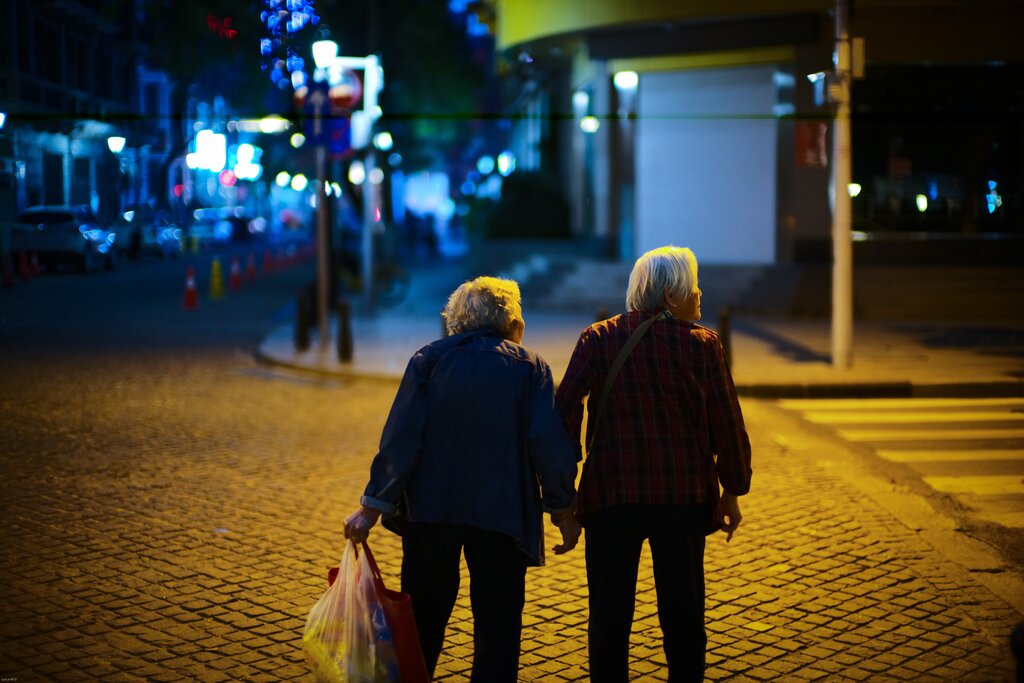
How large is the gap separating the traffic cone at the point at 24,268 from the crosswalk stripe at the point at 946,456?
12.7 metres

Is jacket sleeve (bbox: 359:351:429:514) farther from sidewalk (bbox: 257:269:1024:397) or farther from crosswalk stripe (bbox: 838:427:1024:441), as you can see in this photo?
sidewalk (bbox: 257:269:1024:397)

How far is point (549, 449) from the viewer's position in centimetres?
407

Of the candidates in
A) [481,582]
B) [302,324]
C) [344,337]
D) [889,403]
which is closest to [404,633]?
[481,582]

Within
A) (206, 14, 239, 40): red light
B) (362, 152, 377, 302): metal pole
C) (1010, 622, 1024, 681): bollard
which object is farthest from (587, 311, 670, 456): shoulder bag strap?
→ (362, 152, 377, 302): metal pole

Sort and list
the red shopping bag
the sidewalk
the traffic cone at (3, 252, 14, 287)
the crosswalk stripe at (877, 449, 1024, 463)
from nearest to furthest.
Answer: the red shopping bag < the crosswalk stripe at (877, 449, 1024, 463) < the sidewalk < the traffic cone at (3, 252, 14, 287)

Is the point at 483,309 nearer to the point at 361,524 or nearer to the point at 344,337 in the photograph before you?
the point at 361,524

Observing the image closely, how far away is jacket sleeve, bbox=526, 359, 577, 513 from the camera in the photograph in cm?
407

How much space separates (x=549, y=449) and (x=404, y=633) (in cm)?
75

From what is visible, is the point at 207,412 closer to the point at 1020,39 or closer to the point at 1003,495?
the point at 1003,495

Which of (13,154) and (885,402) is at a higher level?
(13,154)

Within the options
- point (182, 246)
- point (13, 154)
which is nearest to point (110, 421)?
point (13, 154)

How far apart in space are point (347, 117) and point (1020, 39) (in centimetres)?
1281

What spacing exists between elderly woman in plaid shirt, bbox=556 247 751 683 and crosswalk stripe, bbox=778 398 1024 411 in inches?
338

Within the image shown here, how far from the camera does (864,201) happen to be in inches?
949
